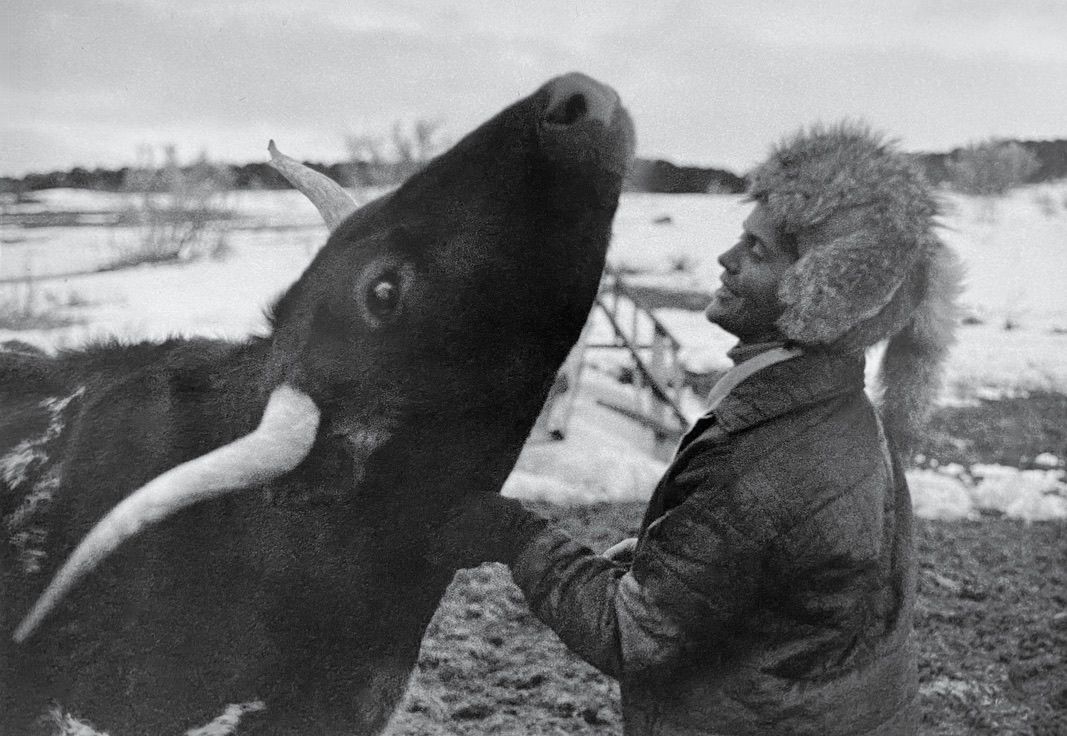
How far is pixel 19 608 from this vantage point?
1774 millimetres

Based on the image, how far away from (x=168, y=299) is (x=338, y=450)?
0.84 metres

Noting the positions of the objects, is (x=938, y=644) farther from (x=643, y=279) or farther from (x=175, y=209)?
(x=175, y=209)

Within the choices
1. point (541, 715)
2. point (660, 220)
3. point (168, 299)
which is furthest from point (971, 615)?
point (168, 299)

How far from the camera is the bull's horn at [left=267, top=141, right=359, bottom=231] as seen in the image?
1967mm

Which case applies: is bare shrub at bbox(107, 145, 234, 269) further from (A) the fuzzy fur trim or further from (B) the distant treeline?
(A) the fuzzy fur trim

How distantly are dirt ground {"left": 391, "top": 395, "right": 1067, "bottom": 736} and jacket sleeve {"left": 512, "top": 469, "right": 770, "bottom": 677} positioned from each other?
118cm

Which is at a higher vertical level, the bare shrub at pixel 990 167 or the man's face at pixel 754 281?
the bare shrub at pixel 990 167

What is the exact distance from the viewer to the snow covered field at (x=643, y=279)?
224 centimetres

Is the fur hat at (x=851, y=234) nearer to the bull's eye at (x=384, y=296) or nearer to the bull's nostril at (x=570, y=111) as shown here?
the bull's nostril at (x=570, y=111)

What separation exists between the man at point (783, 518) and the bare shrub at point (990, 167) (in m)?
1.78

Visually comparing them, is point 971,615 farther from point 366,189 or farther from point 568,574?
point 366,189

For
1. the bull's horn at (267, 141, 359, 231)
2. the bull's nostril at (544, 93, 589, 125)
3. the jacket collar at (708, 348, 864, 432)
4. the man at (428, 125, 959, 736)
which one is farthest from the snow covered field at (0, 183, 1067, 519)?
the bull's nostril at (544, 93, 589, 125)

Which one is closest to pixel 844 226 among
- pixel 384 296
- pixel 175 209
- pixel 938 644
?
pixel 384 296

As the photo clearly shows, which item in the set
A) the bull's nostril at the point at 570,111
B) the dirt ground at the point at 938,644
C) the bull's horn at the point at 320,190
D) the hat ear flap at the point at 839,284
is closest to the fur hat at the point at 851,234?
the hat ear flap at the point at 839,284
